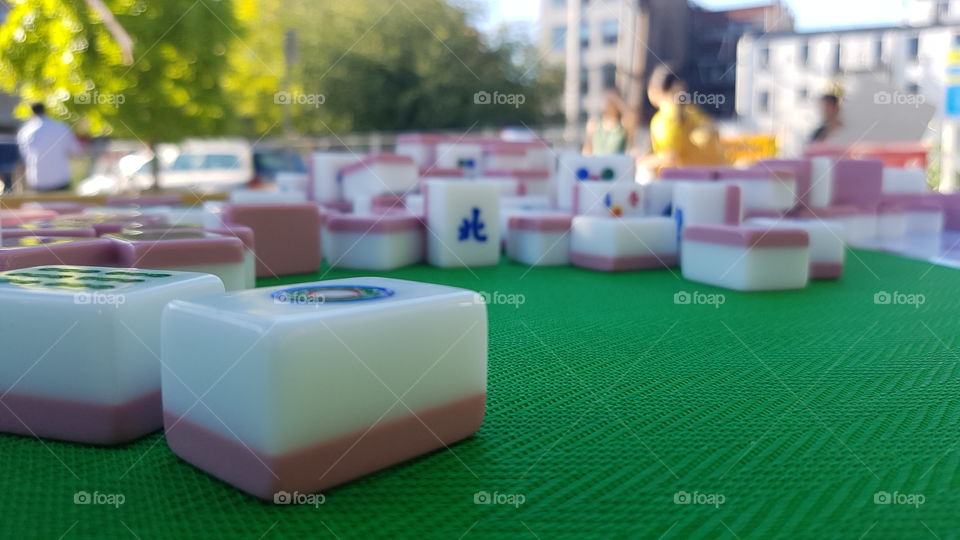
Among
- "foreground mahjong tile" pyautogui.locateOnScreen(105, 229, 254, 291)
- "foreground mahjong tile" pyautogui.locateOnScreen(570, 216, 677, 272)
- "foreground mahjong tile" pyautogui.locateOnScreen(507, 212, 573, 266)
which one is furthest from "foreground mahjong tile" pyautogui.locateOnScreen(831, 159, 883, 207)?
"foreground mahjong tile" pyautogui.locateOnScreen(105, 229, 254, 291)

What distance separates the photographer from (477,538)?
129 cm

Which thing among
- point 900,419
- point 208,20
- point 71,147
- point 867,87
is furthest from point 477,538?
point 867,87

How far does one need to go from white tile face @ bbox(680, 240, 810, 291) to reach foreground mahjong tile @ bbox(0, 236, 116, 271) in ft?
9.26

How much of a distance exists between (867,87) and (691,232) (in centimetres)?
1714

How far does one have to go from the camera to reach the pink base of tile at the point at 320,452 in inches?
54.4

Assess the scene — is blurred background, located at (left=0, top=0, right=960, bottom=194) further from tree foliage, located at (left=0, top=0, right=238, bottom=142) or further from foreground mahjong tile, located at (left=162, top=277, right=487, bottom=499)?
foreground mahjong tile, located at (left=162, top=277, right=487, bottom=499)

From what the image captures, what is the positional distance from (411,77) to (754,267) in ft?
A: 59.4

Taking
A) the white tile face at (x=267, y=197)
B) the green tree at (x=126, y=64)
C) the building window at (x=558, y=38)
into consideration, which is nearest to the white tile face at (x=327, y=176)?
the white tile face at (x=267, y=197)

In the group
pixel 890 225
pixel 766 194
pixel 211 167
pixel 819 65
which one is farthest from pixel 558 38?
pixel 766 194

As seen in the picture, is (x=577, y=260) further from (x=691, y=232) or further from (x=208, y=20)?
(x=208, y=20)

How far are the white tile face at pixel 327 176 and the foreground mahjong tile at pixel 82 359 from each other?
14.7 ft

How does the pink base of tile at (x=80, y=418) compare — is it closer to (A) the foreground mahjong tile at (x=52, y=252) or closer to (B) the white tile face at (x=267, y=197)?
(A) the foreground mahjong tile at (x=52, y=252)

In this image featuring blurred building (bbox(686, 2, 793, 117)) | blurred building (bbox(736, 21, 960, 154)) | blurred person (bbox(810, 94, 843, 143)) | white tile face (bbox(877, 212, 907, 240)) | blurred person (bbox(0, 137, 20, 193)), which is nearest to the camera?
white tile face (bbox(877, 212, 907, 240))

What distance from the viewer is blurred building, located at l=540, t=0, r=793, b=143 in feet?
92.9
